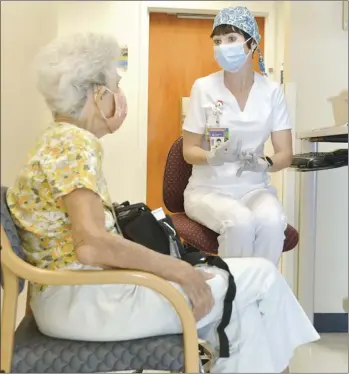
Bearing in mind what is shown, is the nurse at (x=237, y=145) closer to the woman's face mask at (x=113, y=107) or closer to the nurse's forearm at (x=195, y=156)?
the nurse's forearm at (x=195, y=156)

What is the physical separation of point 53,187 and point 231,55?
102cm

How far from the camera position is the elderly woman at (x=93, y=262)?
103cm

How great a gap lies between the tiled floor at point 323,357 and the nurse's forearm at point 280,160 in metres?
0.64

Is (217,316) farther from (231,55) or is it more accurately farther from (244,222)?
(231,55)

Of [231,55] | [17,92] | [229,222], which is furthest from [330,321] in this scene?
[17,92]

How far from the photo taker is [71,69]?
1.16 m

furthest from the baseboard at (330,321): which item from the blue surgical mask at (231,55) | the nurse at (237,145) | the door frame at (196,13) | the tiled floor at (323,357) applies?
the blue surgical mask at (231,55)

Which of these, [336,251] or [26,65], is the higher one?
[26,65]

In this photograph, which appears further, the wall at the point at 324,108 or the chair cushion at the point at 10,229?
the wall at the point at 324,108

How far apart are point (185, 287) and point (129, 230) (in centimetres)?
21

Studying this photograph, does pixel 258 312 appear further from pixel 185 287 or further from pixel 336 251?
pixel 336 251

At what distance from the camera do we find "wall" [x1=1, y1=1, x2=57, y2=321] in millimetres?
1191

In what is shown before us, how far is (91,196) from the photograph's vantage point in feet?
3.34

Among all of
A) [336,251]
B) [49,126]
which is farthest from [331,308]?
[49,126]
